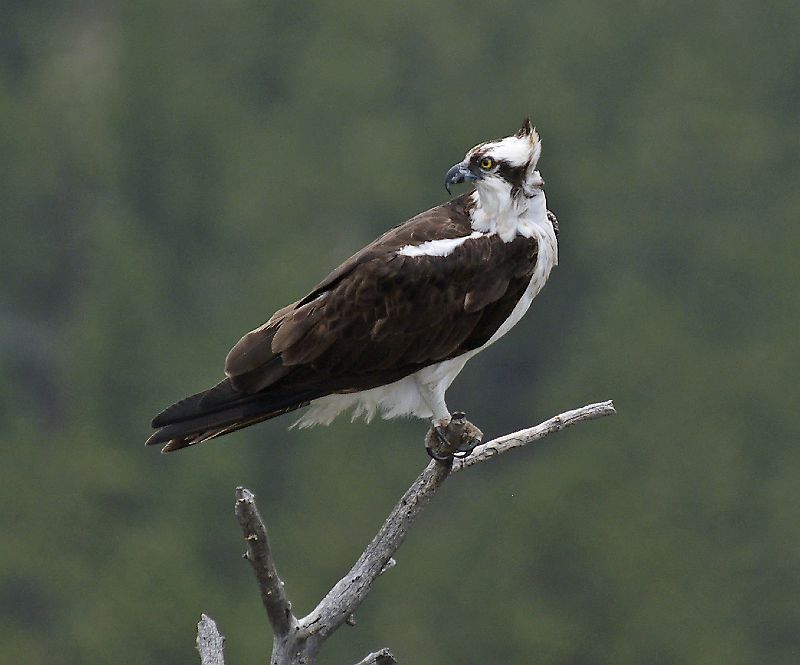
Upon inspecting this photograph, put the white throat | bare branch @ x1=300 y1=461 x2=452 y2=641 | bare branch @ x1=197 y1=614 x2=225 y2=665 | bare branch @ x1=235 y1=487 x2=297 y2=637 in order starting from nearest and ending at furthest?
bare branch @ x1=235 y1=487 x2=297 y2=637, bare branch @ x1=300 y1=461 x2=452 y2=641, bare branch @ x1=197 y1=614 x2=225 y2=665, the white throat

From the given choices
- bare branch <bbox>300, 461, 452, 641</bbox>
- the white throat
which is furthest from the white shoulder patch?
bare branch <bbox>300, 461, 452, 641</bbox>

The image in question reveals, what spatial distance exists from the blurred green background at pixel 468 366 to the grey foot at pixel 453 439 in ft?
110

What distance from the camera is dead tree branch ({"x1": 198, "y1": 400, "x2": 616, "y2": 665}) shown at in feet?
27.3

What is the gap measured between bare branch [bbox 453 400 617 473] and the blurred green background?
110ft

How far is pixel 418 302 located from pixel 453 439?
94 cm

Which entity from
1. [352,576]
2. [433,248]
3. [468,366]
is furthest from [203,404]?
[468,366]

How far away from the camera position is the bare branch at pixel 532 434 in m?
9.07

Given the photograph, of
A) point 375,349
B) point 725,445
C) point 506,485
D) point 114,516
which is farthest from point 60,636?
point 375,349

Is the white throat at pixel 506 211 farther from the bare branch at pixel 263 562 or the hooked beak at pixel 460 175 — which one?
the bare branch at pixel 263 562

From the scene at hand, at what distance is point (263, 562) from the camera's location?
321 inches

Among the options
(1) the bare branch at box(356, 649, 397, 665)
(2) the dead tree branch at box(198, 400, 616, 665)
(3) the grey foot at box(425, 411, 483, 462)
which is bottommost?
(1) the bare branch at box(356, 649, 397, 665)

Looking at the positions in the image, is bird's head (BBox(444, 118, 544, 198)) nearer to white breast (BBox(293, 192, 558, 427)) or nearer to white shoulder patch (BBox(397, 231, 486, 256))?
white breast (BBox(293, 192, 558, 427))

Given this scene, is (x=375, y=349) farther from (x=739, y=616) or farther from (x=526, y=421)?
(x=526, y=421)

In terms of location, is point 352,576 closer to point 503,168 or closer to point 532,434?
point 532,434
